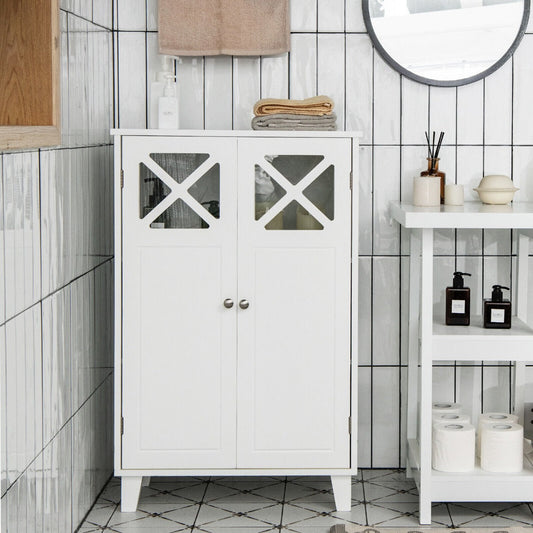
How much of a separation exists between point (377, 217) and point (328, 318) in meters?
0.62

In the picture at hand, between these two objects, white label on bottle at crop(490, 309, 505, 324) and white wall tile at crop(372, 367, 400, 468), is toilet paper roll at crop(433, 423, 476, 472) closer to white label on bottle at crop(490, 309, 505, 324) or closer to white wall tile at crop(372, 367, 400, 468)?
white label on bottle at crop(490, 309, 505, 324)

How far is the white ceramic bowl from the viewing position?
127 inches

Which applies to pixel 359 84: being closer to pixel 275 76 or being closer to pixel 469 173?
pixel 275 76

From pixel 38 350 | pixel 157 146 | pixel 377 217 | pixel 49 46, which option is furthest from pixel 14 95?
pixel 377 217

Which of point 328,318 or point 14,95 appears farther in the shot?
point 328,318

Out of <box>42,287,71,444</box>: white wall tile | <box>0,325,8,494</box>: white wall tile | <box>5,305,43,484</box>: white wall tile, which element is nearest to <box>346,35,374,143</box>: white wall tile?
<box>42,287,71,444</box>: white wall tile

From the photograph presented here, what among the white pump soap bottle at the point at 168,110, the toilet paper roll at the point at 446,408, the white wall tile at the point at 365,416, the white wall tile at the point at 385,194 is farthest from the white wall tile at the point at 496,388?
the white pump soap bottle at the point at 168,110

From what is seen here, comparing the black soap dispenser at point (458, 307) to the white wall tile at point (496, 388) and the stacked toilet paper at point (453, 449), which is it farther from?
the white wall tile at point (496, 388)

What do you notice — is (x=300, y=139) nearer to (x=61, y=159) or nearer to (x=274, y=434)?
(x=61, y=159)

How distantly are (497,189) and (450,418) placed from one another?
788 millimetres

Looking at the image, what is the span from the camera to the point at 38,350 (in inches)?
101

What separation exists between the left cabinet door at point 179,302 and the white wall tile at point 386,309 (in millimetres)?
704

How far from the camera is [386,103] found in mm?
3518

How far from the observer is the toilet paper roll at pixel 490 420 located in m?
3.19
